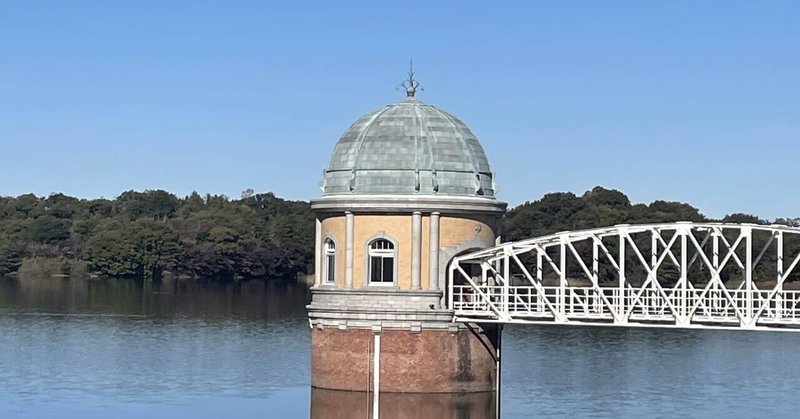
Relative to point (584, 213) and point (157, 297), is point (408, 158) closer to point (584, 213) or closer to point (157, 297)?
point (157, 297)

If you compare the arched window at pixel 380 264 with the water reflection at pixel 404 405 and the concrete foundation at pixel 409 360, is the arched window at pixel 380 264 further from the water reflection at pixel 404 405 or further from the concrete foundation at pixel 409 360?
the water reflection at pixel 404 405

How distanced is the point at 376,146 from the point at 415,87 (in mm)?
4135

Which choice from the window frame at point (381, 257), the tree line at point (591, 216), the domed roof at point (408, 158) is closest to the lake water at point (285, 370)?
the window frame at point (381, 257)

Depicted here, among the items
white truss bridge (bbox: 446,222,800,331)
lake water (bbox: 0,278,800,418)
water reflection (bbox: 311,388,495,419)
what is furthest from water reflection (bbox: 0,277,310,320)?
white truss bridge (bbox: 446,222,800,331)

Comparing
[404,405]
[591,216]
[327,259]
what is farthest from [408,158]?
[591,216]

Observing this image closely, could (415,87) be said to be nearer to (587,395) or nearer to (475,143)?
(475,143)

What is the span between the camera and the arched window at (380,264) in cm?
6138

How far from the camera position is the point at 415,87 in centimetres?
6531

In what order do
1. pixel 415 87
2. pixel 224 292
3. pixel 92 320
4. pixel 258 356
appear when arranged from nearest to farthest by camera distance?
pixel 415 87
pixel 258 356
pixel 92 320
pixel 224 292

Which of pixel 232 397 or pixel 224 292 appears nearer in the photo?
pixel 232 397

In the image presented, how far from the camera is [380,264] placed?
61.4m

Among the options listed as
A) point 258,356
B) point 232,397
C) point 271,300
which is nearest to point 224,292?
point 271,300

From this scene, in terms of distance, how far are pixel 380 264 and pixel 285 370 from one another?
14.0m

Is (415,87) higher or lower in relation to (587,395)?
higher
